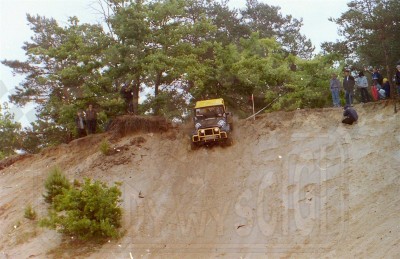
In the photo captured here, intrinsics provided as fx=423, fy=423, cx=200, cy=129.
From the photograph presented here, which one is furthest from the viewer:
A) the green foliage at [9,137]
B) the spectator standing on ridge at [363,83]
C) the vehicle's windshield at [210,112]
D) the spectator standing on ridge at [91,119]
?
the green foliage at [9,137]

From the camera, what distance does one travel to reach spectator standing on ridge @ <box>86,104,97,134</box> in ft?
69.4

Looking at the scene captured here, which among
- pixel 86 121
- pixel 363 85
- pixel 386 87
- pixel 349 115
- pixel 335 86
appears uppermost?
pixel 86 121

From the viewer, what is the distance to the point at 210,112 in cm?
1930

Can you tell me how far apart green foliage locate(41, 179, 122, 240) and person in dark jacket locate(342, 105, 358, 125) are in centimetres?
981

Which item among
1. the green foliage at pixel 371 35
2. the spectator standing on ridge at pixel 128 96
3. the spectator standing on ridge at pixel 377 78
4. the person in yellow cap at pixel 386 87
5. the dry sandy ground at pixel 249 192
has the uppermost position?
the green foliage at pixel 371 35

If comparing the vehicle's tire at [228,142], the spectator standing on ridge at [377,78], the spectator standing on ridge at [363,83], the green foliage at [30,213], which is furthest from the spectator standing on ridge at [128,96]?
the spectator standing on ridge at [377,78]

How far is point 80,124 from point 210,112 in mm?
7183

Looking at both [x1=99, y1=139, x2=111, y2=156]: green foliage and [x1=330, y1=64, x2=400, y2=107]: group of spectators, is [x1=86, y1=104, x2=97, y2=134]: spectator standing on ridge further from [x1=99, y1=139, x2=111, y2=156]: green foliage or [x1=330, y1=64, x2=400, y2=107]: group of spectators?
[x1=330, y1=64, x2=400, y2=107]: group of spectators

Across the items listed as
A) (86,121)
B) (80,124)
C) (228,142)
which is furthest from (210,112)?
(80,124)

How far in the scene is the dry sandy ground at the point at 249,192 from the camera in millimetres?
12234

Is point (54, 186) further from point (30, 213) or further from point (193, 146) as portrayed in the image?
point (193, 146)

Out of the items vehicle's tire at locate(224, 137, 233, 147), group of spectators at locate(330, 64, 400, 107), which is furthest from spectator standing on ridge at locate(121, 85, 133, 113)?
group of spectators at locate(330, 64, 400, 107)

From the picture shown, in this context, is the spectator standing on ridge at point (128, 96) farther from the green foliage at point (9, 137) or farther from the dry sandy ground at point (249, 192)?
the green foliage at point (9, 137)

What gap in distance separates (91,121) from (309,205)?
491 inches
